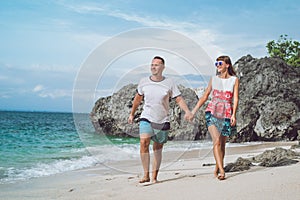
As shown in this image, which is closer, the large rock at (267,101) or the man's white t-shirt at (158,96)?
the man's white t-shirt at (158,96)

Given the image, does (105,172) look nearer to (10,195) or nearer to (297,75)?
(10,195)

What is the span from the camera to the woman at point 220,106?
6.23m

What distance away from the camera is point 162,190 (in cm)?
569

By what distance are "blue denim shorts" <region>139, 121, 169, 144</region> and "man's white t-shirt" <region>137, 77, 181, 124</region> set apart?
105 millimetres

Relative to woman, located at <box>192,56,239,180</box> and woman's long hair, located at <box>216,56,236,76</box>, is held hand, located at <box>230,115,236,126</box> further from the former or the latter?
woman's long hair, located at <box>216,56,236,76</box>

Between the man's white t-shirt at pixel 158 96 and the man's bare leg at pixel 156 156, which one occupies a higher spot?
the man's white t-shirt at pixel 158 96

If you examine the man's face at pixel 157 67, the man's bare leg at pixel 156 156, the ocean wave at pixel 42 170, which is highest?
the man's face at pixel 157 67

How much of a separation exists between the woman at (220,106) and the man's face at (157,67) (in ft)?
2.61

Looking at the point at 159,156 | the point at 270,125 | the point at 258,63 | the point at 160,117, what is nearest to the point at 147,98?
the point at 160,117

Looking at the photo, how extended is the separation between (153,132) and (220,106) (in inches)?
Result: 43.0

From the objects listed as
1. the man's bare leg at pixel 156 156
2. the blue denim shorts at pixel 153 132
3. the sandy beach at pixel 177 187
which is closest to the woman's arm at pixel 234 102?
the sandy beach at pixel 177 187

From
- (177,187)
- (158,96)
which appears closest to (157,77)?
(158,96)

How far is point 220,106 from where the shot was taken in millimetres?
6227

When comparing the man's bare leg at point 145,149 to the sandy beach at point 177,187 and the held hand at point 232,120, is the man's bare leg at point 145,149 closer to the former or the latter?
the sandy beach at point 177,187
